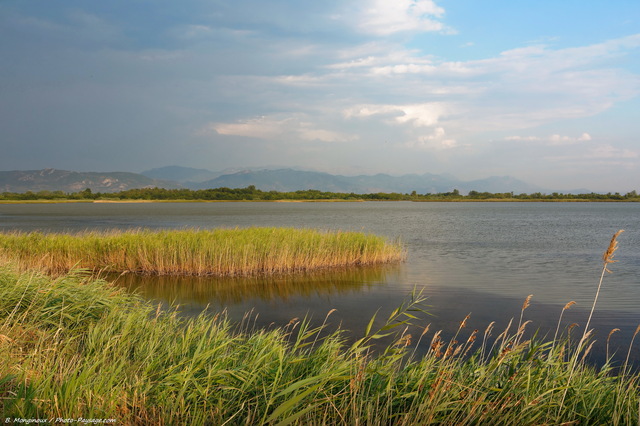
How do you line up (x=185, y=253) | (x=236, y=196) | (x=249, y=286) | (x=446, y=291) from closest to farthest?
(x=446, y=291) < (x=249, y=286) < (x=185, y=253) < (x=236, y=196)

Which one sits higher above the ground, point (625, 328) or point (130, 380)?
point (130, 380)

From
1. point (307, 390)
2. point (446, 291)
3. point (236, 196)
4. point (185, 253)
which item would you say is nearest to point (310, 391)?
point (307, 390)

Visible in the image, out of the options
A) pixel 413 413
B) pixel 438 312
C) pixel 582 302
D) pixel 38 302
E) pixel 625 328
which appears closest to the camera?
pixel 413 413

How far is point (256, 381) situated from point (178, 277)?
1328cm

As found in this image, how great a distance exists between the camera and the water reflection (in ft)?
44.3

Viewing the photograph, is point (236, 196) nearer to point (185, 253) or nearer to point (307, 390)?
point (185, 253)

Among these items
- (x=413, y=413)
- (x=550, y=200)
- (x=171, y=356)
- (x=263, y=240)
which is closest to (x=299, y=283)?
(x=263, y=240)

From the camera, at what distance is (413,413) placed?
12.6 feet

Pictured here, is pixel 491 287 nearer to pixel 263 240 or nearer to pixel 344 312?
pixel 344 312

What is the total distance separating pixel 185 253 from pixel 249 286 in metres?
3.73

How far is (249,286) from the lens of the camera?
15172 mm

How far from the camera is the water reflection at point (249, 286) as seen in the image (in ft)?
44.3

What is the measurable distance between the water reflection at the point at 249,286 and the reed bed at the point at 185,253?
2.02 feet

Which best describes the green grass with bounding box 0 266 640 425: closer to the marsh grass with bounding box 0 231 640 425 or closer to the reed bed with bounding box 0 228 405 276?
the marsh grass with bounding box 0 231 640 425
